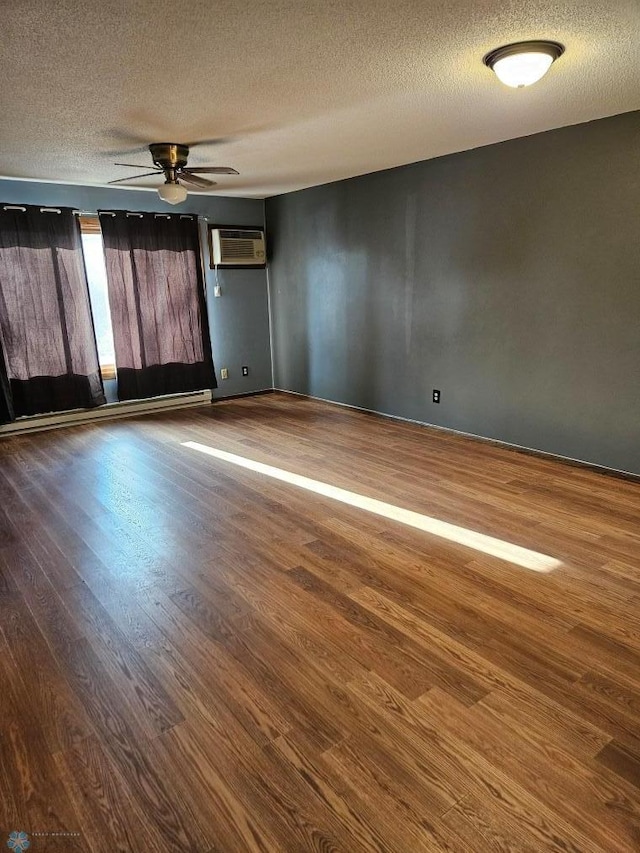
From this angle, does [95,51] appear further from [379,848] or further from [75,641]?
[379,848]

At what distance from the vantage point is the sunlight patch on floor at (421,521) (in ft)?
8.48

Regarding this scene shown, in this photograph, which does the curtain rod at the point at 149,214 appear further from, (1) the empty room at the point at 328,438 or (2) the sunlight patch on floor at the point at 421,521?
(2) the sunlight patch on floor at the point at 421,521

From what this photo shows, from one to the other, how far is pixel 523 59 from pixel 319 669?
8.49 feet

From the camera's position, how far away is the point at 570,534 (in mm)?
2826

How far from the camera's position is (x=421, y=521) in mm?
3020

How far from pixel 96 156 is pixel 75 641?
340 cm

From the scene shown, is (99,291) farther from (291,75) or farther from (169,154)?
(291,75)

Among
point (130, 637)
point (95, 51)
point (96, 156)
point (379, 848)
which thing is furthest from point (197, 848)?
point (96, 156)

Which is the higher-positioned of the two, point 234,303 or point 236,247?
point 236,247

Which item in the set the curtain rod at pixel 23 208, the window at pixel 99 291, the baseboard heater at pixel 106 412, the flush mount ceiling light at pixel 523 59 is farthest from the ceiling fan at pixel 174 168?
the baseboard heater at pixel 106 412

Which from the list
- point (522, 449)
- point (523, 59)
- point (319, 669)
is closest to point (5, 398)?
point (319, 669)

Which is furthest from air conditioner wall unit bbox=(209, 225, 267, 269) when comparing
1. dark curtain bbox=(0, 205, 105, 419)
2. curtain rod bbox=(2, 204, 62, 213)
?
curtain rod bbox=(2, 204, 62, 213)

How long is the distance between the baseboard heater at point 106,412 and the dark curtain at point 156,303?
4.3 inches

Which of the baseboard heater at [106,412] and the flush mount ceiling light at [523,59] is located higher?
the flush mount ceiling light at [523,59]
